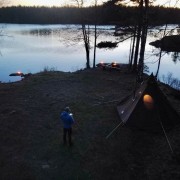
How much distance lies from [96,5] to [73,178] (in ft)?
73.3

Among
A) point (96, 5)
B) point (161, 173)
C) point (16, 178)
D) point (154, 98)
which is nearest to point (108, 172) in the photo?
point (161, 173)

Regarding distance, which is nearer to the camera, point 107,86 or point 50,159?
point 50,159

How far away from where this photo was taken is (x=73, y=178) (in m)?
8.30

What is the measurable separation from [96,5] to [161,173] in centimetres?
2209

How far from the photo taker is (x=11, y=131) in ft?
36.5

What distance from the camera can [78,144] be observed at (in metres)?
10.2

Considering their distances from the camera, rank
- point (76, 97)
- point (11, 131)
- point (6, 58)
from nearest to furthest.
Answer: point (11, 131) < point (76, 97) < point (6, 58)

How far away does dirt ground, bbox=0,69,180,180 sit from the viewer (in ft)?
28.3

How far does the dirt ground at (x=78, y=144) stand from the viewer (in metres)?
8.62

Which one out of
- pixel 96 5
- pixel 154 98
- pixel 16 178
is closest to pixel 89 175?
pixel 16 178

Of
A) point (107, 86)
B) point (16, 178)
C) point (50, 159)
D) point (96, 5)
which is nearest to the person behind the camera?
point (16, 178)

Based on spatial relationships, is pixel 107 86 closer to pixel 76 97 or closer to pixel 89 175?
pixel 76 97

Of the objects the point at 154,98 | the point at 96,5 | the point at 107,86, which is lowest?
the point at 107,86

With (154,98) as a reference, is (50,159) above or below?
below
